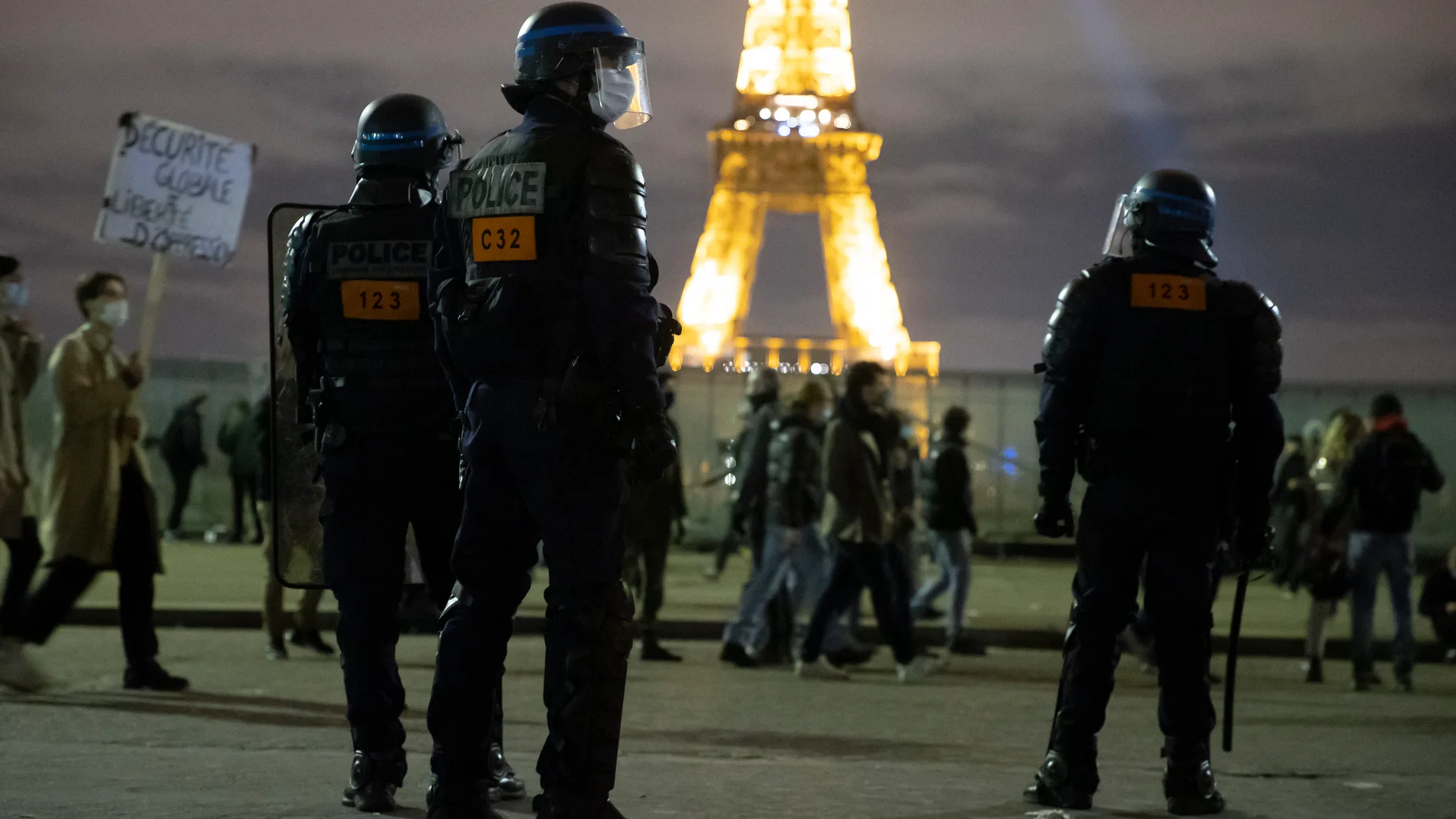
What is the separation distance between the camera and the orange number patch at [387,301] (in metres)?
5.19

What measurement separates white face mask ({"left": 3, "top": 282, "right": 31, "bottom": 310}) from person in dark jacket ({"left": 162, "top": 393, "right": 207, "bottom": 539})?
501 inches

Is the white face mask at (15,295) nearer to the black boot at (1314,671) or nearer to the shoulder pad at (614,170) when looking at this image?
the shoulder pad at (614,170)

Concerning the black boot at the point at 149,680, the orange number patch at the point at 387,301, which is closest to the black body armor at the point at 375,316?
the orange number patch at the point at 387,301

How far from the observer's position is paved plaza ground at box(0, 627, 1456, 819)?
537 centimetres

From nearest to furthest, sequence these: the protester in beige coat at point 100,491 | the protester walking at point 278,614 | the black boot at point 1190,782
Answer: the black boot at point 1190,782 → the protester in beige coat at point 100,491 → the protester walking at point 278,614

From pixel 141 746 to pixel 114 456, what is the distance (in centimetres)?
214

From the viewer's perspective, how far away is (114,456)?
326 inches

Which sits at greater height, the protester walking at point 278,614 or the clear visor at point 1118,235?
the clear visor at point 1118,235

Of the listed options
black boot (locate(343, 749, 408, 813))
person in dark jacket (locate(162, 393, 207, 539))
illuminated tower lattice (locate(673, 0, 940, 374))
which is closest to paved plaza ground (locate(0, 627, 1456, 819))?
black boot (locate(343, 749, 408, 813))

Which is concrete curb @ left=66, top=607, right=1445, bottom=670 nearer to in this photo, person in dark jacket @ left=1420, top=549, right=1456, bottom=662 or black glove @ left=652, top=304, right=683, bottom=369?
person in dark jacket @ left=1420, top=549, right=1456, bottom=662

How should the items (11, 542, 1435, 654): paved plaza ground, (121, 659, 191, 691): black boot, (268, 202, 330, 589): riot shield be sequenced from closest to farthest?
1. (268, 202, 330, 589): riot shield
2. (121, 659, 191, 691): black boot
3. (11, 542, 1435, 654): paved plaza ground

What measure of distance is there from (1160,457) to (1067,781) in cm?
91

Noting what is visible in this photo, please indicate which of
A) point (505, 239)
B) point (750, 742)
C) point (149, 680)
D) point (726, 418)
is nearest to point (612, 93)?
point (505, 239)

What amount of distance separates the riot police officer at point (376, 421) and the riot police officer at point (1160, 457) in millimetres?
1623
